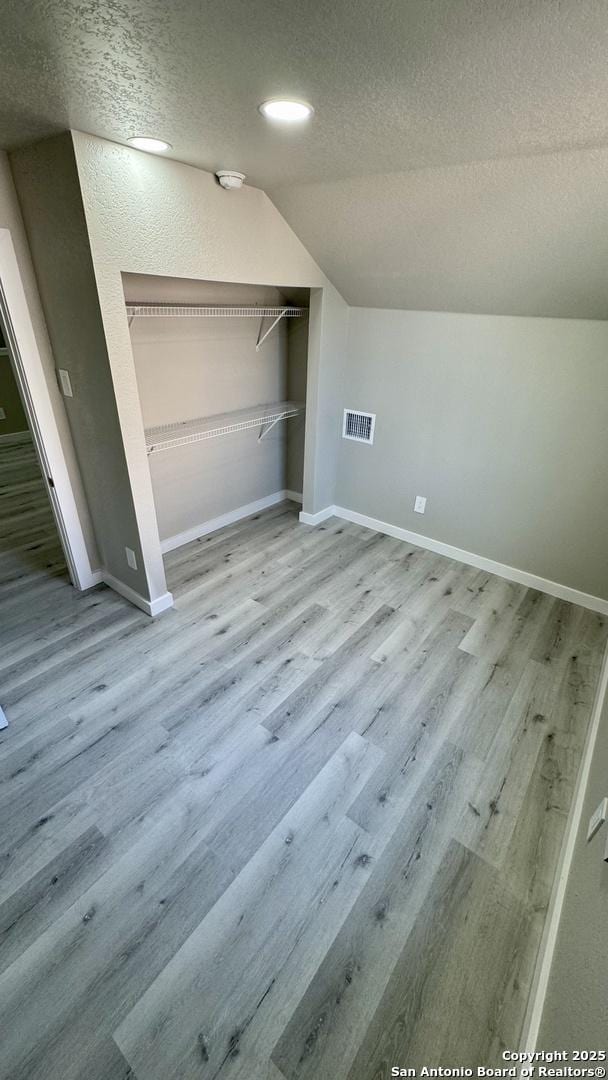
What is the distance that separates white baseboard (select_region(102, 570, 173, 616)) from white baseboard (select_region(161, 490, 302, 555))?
493 mm

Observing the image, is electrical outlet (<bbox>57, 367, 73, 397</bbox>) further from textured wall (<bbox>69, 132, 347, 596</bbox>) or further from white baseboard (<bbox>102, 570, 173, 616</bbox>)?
white baseboard (<bbox>102, 570, 173, 616</bbox>)

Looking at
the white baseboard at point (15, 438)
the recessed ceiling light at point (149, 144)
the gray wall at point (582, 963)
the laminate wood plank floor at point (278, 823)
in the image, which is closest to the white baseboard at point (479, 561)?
the laminate wood plank floor at point (278, 823)

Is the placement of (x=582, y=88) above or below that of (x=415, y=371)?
above

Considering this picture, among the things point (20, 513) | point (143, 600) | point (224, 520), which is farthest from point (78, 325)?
point (20, 513)

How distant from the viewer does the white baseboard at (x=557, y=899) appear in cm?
119

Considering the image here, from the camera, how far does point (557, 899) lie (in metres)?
1.42

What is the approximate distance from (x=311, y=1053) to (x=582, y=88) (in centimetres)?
252

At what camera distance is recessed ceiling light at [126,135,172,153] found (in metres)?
1.68

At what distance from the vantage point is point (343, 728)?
2.00 metres

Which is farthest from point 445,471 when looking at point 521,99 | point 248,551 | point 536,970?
point 536,970

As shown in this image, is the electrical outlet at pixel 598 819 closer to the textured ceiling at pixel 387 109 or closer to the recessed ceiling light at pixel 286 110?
the textured ceiling at pixel 387 109

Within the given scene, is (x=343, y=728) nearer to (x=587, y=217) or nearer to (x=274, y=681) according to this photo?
(x=274, y=681)

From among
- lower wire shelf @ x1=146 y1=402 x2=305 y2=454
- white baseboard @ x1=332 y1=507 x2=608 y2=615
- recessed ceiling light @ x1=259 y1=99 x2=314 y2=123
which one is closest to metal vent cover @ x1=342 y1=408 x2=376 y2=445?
lower wire shelf @ x1=146 y1=402 x2=305 y2=454

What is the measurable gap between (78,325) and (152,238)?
0.51 metres
